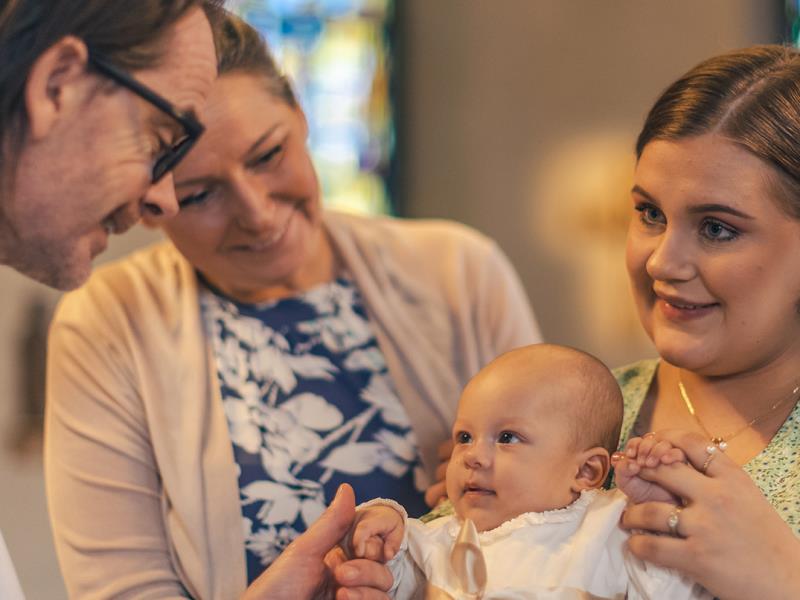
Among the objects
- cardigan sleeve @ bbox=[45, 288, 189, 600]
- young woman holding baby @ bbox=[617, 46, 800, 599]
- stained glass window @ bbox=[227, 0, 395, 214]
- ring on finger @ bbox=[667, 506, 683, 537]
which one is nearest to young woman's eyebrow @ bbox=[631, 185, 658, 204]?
young woman holding baby @ bbox=[617, 46, 800, 599]

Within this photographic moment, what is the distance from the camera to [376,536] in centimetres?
171

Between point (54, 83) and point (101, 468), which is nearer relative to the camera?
point (54, 83)

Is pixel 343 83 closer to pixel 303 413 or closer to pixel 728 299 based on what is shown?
pixel 303 413

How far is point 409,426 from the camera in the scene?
2334 mm

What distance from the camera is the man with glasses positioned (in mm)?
1518

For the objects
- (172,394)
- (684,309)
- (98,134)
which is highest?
(98,134)

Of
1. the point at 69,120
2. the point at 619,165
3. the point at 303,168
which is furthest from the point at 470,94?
the point at 69,120

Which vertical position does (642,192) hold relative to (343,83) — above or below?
above

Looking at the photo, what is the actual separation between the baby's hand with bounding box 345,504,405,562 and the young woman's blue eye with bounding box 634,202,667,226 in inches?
23.8

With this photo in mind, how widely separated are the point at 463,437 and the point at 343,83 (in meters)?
→ 3.70

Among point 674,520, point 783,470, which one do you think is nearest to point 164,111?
point 674,520

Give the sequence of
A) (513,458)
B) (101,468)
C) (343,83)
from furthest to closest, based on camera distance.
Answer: (343,83), (101,468), (513,458)

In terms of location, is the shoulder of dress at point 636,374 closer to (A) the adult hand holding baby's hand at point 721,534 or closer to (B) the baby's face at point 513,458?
(B) the baby's face at point 513,458

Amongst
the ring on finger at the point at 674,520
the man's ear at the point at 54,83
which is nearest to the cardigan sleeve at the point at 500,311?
the ring on finger at the point at 674,520
